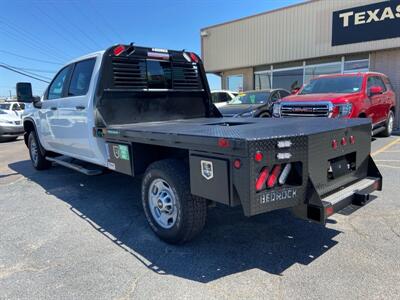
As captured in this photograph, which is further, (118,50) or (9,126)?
(9,126)

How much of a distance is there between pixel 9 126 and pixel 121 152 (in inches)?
472

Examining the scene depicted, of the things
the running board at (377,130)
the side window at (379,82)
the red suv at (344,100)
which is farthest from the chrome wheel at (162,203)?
the side window at (379,82)

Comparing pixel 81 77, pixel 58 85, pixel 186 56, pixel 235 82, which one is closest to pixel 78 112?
pixel 81 77

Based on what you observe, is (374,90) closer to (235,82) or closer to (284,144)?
(284,144)

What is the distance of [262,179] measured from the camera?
2.52 metres

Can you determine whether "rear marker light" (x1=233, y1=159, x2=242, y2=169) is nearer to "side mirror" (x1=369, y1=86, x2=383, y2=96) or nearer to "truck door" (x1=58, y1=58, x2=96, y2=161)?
"truck door" (x1=58, y1=58, x2=96, y2=161)

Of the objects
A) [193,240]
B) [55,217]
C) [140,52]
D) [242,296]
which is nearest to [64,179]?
[55,217]

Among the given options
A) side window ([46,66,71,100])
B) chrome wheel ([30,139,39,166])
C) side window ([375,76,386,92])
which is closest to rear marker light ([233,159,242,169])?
side window ([46,66,71,100])

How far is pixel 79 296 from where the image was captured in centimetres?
261

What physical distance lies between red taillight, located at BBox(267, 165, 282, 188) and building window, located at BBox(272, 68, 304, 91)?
1393cm

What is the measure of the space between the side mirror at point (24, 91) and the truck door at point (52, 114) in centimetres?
31

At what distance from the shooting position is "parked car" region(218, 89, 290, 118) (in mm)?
9508

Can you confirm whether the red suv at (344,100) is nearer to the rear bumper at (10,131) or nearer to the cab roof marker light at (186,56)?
the cab roof marker light at (186,56)

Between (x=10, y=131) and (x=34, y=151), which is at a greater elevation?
(x=34, y=151)
